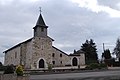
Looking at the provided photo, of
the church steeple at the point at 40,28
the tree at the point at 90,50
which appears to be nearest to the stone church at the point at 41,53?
the church steeple at the point at 40,28

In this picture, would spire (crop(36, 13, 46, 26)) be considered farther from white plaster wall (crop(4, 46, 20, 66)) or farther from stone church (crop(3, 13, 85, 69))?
white plaster wall (crop(4, 46, 20, 66))

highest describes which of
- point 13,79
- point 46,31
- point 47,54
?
point 46,31

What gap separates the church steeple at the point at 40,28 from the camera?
60.4 metres

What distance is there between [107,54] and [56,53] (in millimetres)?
21838

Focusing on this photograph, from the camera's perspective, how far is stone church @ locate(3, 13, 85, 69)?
5891 cm

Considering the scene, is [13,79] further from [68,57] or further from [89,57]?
[89,57]

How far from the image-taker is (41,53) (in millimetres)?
59625

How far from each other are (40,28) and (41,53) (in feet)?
20.5

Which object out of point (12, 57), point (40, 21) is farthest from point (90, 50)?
point (40, 21)

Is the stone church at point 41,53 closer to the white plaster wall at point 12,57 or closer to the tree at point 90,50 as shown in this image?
the white plaster wall at point 12,57

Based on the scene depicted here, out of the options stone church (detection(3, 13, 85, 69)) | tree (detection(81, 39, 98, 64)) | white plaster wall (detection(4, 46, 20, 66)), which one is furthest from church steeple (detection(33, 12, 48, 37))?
tree (detection(81, 39, 98, 64))

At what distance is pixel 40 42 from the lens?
59.7m

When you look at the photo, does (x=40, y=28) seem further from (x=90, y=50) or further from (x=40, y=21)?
(x=90, y=50)

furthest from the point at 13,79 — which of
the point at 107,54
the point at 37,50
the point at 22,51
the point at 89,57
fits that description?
the point at 89,57
